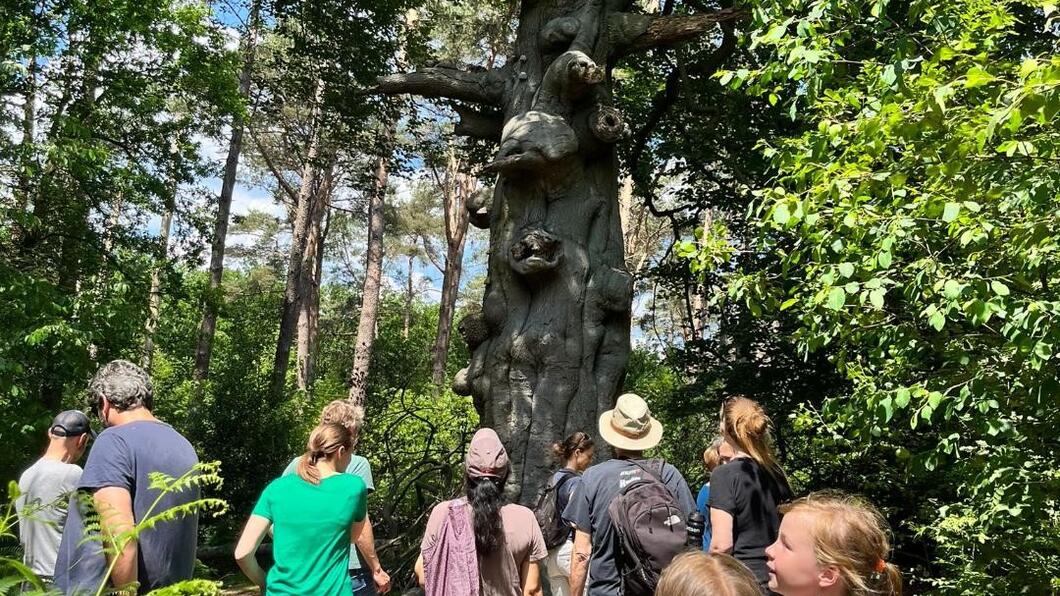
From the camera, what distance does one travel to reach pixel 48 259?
10.5m

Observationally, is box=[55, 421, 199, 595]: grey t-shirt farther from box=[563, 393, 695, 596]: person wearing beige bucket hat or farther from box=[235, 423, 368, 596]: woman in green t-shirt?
box=[563, 393, 695, 596]: person wearing beige bucket hat

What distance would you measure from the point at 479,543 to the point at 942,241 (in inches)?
99.8

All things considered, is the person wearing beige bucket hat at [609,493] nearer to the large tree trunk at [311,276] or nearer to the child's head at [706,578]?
the child's head at [706,578]

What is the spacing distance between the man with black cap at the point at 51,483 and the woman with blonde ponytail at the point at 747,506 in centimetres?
292

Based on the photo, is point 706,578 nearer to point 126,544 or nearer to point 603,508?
point 603,508

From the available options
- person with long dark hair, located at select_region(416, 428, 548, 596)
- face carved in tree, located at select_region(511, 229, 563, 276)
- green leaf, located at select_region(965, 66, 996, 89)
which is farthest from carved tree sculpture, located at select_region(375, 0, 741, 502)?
green leaf, located at select_region(965, 66, 996, 89)

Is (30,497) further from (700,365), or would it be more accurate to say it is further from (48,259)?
(700,365)

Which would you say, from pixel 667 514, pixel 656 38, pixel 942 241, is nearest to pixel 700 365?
pixel 656 38

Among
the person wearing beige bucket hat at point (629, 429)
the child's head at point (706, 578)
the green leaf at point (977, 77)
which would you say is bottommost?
the child's head at point (706, 578)

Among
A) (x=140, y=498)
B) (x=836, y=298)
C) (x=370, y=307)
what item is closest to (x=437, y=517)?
(x=140, y=498)

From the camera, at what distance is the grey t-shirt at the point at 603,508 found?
357cm

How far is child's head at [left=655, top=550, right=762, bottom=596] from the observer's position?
189cm

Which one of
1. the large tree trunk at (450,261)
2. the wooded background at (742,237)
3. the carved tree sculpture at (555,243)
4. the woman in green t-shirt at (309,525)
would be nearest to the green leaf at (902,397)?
the wooded background at (742,237)

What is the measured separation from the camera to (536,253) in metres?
6.86
